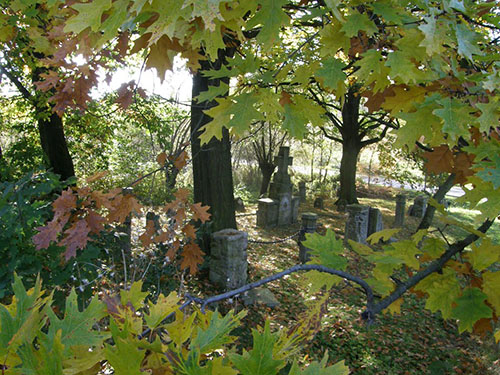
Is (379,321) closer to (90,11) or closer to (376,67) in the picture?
(376,67)

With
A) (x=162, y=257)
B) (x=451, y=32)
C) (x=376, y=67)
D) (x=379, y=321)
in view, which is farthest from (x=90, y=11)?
(x=379, y=321)

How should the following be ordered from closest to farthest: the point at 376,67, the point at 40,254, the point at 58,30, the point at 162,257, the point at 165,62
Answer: the point at 376,67 < the point at 165,62 < the point at 58,30 < the point at 40,254 < the point at 162,257

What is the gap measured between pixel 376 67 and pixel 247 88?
613 mm

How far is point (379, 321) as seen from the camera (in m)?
6.24

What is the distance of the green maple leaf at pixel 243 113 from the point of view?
4.89 ft

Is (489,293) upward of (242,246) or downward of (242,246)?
upward

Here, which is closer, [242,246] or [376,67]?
[376,67]

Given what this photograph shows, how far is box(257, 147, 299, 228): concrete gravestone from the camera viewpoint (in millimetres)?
10703

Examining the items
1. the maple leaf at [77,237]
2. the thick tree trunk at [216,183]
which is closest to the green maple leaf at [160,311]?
the maple leaf at [77,237]

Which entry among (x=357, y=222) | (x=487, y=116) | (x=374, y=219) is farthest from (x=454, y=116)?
(x=374, y=219)

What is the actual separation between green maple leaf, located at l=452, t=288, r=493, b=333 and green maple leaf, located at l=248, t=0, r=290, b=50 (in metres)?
1.37

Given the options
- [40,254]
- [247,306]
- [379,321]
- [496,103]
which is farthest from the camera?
[379,321]

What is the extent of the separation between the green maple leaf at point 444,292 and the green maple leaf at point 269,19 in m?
1.28

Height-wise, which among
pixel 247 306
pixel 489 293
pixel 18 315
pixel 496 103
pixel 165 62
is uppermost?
pixel 165 62
